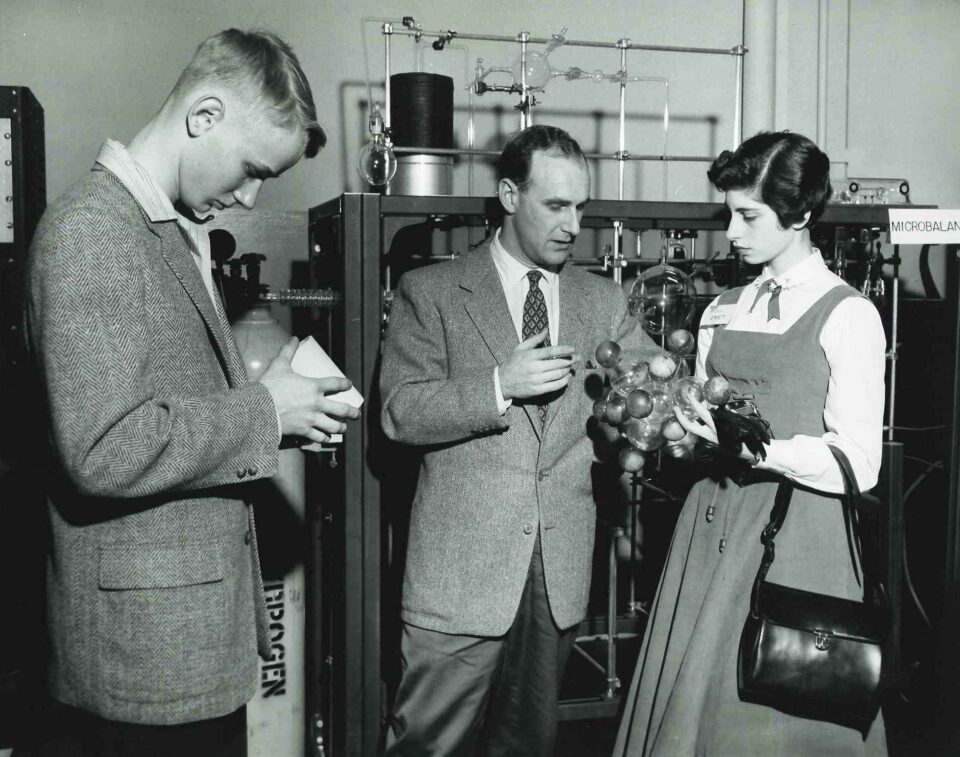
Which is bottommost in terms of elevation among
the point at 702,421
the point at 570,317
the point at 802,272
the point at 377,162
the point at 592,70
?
the point at 702,421

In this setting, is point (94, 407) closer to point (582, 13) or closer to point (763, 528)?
point (763, 528)

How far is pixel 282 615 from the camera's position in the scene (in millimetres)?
2842

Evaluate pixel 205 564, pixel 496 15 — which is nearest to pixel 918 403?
pixel 496 15

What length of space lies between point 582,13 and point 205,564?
3.14 m

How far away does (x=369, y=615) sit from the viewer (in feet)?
8.57

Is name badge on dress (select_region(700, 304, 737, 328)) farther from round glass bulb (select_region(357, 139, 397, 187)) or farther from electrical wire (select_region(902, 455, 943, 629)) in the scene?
electrical wire (select_region(902, 455, 943, 629))

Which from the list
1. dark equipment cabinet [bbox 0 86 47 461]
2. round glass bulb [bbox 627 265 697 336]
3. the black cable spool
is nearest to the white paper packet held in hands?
round glass bulb [bbox 627 265 697 336]

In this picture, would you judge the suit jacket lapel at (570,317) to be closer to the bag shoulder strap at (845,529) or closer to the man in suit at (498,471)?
the man in suit at (498,471)

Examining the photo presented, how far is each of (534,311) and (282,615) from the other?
4.07 feet

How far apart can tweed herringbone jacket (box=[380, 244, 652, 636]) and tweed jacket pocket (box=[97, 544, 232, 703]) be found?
815mm

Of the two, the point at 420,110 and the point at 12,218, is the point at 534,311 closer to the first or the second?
the point at 420,110

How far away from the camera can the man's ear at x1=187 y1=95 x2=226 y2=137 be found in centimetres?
147

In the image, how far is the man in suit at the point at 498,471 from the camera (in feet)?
7.35

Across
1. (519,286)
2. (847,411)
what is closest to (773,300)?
(847,411)
